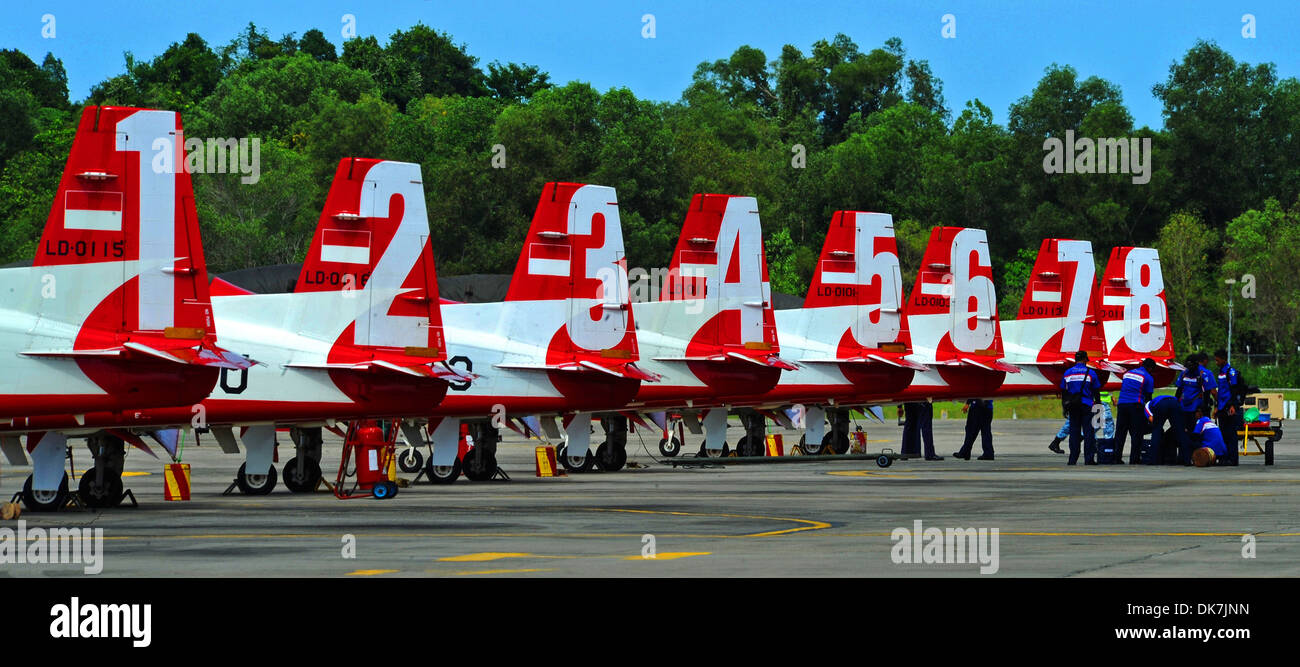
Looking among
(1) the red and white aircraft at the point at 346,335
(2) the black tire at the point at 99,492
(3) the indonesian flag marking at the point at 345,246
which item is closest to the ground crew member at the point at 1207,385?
(1) the red and white aircraft at the point at 346,335

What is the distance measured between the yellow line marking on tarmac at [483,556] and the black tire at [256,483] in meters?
11.1

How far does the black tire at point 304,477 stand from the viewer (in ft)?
91.5

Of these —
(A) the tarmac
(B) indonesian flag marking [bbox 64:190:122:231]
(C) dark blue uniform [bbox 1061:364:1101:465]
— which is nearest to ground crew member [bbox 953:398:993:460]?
(C) dark blue uniform [bbox 1061:364:1101:465]

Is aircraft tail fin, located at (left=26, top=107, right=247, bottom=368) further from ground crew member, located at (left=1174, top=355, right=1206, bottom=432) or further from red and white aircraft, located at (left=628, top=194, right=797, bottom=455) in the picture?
ground crew member, located at (left=1174, top=355, right=1206, bottom=432)

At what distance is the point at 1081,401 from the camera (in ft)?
125

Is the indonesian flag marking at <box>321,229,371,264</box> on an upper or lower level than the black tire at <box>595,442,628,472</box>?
upper

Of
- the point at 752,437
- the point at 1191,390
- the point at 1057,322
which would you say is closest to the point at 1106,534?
the point at 1191,390

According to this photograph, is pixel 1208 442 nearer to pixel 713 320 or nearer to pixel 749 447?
pixel 713 320

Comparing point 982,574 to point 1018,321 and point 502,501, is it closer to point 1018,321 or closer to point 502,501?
point 502,501

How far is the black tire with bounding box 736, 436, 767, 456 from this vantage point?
136ft

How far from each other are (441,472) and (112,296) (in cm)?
988

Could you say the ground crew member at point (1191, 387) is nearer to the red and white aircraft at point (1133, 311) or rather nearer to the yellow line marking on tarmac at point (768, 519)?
the red and white aircraft at point (1133, 311)

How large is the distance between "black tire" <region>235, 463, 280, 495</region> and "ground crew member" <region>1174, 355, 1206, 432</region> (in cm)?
1784
